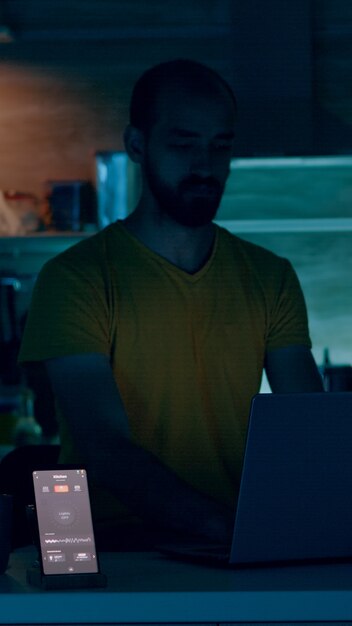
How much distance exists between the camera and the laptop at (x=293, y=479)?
1.70 m

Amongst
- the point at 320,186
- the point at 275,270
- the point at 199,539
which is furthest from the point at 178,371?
the point at 320,186

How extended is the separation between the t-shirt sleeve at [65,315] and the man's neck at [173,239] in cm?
26

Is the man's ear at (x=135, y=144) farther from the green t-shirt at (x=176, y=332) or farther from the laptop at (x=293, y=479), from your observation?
the laptop at (x=293, y=479)

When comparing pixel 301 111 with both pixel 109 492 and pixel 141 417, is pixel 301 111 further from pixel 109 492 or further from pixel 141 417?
pixel 109 492

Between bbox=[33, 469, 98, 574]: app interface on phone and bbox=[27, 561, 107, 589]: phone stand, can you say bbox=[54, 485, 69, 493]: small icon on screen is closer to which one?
bbox=[33, 469, 98, 574]: app interface on phone

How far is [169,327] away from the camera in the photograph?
3.06 m

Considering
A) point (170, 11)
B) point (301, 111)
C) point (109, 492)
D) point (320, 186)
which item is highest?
point (170, 11)

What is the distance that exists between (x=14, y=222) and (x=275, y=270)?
1.24m

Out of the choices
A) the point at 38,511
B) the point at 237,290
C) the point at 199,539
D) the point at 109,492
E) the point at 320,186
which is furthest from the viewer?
the point at 320,186

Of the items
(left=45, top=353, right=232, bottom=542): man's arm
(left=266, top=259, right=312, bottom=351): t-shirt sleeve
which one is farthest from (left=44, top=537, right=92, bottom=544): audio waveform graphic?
(left=266, top=259, right=312, bottom=351): t-shirt sleeve

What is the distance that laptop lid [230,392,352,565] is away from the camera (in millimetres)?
1703

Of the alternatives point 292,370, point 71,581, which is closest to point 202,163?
point 292,370

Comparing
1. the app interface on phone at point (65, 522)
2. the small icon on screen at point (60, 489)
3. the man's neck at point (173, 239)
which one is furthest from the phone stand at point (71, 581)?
the man's neck at point (173, 239)

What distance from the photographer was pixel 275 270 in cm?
329
